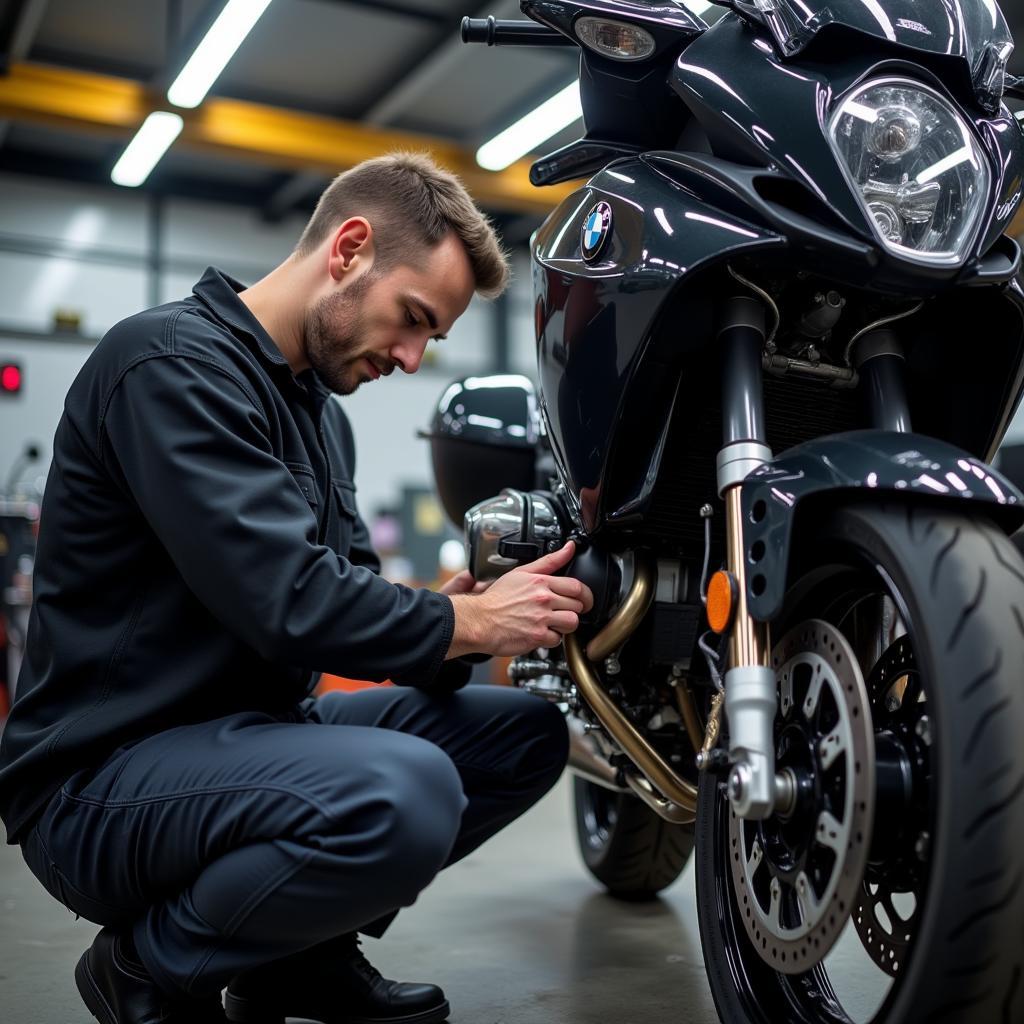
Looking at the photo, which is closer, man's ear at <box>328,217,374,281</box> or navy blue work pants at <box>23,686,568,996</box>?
navy blue work pants at <box>23,686,568,996</box>

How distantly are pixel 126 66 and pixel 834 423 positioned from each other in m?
6.81

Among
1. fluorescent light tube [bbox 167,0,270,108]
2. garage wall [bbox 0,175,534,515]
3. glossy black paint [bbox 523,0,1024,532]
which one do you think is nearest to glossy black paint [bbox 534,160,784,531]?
glossy black paint [bbox 523,0,1024,532]

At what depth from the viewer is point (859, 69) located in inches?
45.3

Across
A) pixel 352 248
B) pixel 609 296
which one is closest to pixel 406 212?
pixel 352 248

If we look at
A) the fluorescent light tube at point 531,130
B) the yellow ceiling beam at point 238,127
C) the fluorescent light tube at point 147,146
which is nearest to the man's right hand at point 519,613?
the yellow ceiling beam at point 238,127

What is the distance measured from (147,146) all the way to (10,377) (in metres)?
2.05

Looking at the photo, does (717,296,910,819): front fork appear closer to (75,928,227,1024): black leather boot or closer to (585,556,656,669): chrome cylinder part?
(585,556,656,669): chrome cylinder part

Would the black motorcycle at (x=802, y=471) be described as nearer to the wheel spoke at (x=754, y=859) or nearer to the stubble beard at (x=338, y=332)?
the wheel spoke at (x=754, y=859)

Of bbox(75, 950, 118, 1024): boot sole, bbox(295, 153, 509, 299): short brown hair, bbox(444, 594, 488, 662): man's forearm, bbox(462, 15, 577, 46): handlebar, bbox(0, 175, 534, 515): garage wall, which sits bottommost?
bbox(75, 950, 118, 1024): boot sole

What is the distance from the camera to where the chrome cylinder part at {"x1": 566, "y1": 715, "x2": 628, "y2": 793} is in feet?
5.86

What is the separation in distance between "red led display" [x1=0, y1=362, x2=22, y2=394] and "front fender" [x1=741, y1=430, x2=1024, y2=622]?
7834mm

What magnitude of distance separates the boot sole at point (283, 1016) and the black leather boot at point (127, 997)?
0.60ft

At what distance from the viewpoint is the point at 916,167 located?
1148 mm

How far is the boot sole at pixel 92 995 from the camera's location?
48.9 inches
